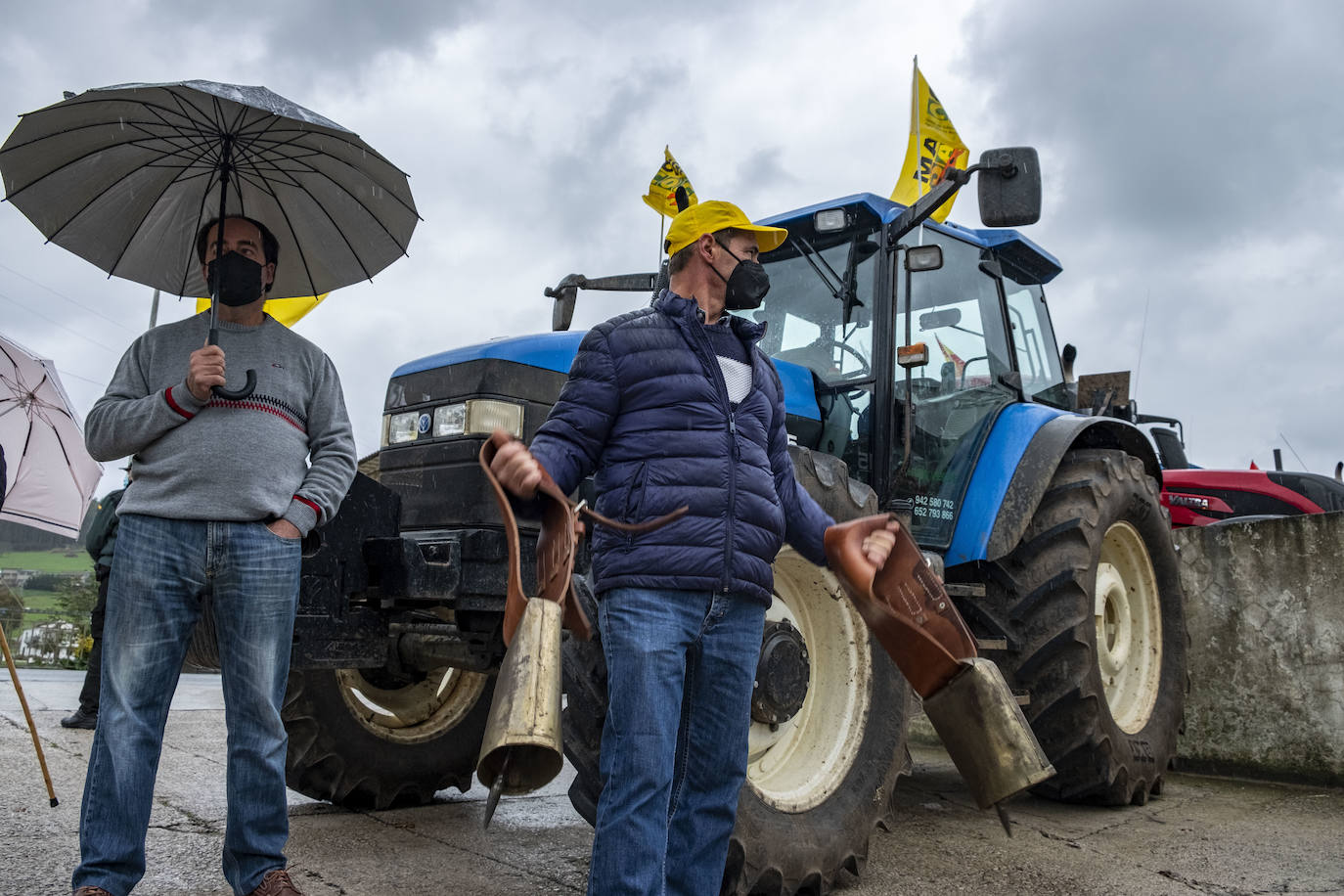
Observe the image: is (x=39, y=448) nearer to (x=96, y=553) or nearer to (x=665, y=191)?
(x=96, y=553)

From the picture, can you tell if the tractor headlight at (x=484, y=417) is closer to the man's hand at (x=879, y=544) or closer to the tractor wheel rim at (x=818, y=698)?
the tractor wheel rim at (x=818, y=698)

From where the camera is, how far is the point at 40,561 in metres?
26.5

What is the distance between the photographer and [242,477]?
103 inches

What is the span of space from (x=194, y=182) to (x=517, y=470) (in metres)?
1.54

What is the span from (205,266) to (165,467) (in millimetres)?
553

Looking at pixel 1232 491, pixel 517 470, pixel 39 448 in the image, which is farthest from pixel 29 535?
pixel 1232 491

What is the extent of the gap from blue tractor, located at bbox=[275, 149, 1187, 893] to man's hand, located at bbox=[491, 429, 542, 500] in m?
0.76

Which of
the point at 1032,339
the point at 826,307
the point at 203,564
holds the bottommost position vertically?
the point at 203,564

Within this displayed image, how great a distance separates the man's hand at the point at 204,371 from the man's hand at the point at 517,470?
0.80 metres

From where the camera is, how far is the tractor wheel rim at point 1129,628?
505 centimetres

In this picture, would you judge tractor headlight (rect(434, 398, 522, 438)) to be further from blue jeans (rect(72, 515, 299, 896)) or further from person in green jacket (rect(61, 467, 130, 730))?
person in green jacket (rect(61, 467, 130, 730))

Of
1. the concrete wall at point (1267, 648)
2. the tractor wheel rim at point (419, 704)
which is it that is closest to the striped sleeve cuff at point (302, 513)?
the tractor wheel rim at point (419, 704)

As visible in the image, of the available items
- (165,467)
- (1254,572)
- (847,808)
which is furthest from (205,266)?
(1254,572)

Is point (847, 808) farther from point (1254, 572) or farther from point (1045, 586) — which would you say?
point (1254, 572)
